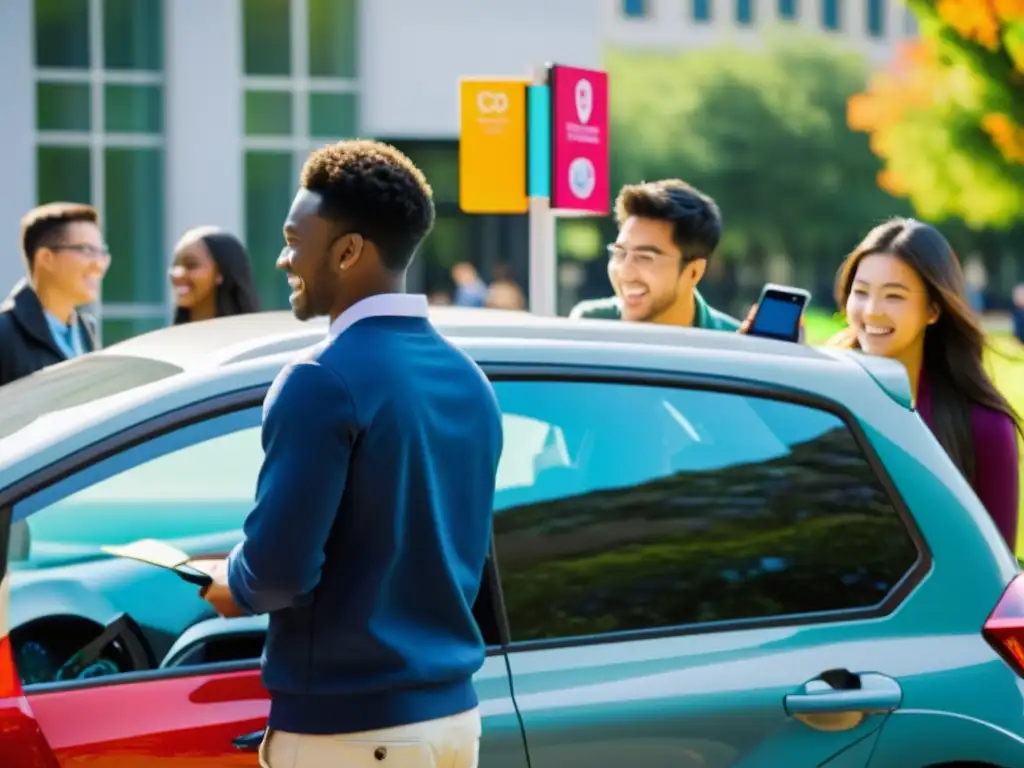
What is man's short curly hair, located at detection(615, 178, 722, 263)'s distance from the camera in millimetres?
5590

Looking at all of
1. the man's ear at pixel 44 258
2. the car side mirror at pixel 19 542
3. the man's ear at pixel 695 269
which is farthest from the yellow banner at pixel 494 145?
the car side mirror at pixel 19 542

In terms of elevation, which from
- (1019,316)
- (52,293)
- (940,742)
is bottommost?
(1019,316)

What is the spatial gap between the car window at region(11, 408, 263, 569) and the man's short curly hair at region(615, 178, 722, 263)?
274 cm

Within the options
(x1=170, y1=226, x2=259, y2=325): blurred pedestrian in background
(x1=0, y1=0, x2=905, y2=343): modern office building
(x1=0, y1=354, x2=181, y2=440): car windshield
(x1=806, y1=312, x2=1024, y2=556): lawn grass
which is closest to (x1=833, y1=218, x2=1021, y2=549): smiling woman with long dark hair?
(x1=806, y1=312, x2=1024, y2=556): lawn grass

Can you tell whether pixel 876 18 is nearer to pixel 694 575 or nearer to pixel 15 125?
pixel 15 125

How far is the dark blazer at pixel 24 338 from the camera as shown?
6.31m

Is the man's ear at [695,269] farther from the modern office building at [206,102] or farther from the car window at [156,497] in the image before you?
the modern office building at [206,102]

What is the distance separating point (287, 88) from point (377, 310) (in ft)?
68.7

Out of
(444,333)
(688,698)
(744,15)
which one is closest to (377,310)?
(444,333)

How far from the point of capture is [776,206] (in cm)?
5925

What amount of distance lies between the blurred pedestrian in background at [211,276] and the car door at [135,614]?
3.88 metres

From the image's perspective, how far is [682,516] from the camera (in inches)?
130

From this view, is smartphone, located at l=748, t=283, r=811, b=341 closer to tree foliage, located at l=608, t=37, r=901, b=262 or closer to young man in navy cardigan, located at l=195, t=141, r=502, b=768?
young man in navy cardigan, located at l=195, t=141, r=502, b=768

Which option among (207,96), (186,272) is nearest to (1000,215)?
(207,96)
